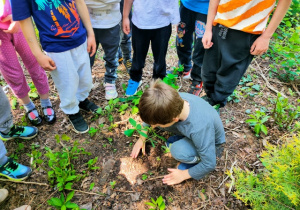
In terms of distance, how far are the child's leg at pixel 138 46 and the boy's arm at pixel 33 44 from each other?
3.43 ft

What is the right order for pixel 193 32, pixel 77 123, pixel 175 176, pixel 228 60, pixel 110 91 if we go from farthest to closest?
pixel 110 91
pixel 193 32
pixel 77 123
pixel 228 60
pixel 175 176

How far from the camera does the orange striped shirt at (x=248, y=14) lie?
1.77 m

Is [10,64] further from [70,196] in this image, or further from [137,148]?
[137,148]

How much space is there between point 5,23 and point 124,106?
4.79ft

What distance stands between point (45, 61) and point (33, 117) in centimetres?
99

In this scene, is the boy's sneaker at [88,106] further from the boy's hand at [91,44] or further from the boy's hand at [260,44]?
the boy's hand at [260,44]

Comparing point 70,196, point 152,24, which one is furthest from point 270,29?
point 70,196

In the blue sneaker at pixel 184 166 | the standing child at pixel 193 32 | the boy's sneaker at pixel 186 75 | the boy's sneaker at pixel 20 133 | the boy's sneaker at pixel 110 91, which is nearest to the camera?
the blue sneaker at pixel 184 166

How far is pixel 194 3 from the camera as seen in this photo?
2395 millimetres

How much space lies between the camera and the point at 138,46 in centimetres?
259

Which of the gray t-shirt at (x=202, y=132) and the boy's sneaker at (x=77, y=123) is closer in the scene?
the gray t-shirt at (x=202, y=132)

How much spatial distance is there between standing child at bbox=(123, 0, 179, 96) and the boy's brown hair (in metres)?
1.06

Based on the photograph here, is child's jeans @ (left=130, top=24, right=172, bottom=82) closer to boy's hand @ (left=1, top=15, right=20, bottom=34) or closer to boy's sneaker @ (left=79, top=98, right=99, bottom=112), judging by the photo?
boy's sneaker @ (left=79, top=98, right=99, bottom=112)

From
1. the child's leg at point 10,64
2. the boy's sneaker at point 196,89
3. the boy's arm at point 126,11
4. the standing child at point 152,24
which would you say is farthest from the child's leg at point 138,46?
the child's leg at point 10,64
